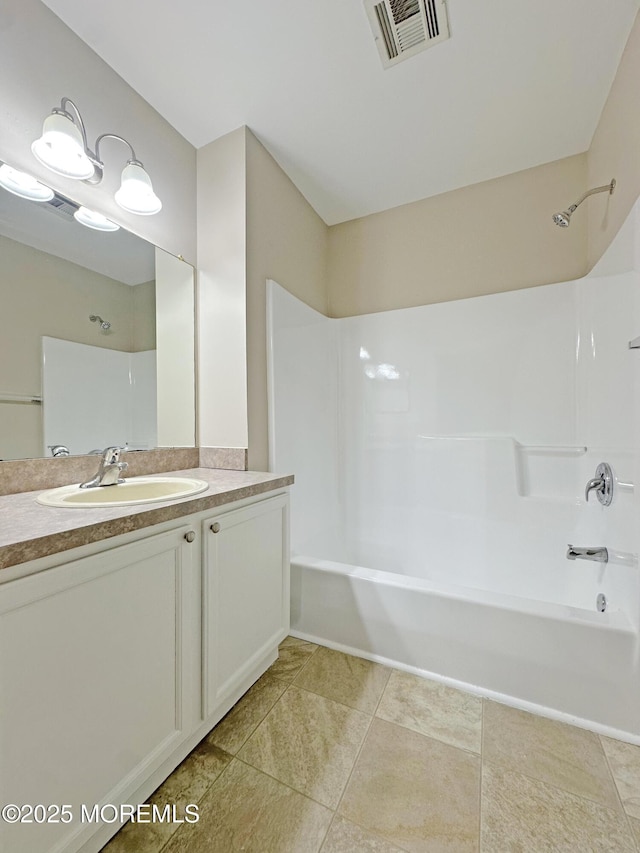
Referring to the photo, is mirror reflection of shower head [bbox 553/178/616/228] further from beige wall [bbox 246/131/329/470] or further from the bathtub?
the bathtub

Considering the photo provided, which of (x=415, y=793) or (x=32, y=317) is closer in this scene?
(x=415, y=793)

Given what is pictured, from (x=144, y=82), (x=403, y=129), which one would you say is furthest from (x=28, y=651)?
(x=403, y=129)

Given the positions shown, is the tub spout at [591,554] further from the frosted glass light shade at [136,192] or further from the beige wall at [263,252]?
the frosted glass light shade at [136,192]

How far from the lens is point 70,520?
28.9 inches

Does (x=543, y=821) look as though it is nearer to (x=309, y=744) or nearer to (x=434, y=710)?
(x=434, y=710)

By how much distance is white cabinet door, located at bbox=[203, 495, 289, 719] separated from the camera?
1.01 m

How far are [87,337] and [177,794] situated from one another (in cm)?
146

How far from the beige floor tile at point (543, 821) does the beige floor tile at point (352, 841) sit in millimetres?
237

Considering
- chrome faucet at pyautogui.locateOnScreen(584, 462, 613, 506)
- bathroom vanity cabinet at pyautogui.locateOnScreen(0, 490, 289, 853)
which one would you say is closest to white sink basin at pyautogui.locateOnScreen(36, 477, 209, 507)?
bathroom vanity cabinet at pyautogui.locateOnScreen(0, 490, 289, 853)

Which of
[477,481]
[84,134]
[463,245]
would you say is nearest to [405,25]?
[463,245]

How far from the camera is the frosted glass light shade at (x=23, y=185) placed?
3.40 ft

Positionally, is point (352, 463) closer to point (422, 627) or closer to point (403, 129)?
point (422, 627)

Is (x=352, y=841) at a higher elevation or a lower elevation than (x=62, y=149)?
lower

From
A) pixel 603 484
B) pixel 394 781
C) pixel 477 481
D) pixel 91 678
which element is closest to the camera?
pixel 91 678
